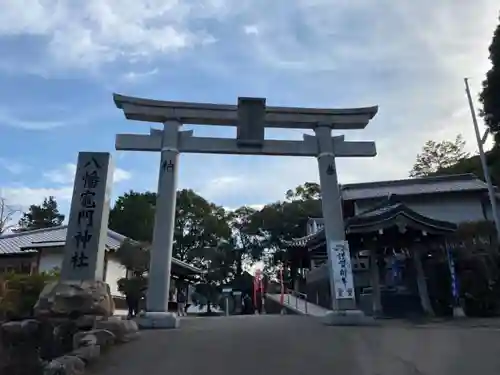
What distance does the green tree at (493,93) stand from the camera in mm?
20922

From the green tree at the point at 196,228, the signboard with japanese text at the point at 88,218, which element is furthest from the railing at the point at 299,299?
the green tree at the point at 196,228

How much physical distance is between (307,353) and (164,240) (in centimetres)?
608

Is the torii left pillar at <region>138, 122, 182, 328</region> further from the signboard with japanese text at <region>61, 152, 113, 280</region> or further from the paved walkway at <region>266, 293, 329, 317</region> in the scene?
the paved walkway at <region>266, 293, 329, 317</region>

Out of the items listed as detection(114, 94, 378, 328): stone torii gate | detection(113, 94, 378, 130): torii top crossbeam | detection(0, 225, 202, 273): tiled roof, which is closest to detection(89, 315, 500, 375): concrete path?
detection(114, 94, 378, 328): stone torii gate

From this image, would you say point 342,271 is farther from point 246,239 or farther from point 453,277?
point 246,239

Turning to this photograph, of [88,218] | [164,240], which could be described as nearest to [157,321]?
[164,240]

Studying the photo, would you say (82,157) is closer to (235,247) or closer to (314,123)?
(314,123)

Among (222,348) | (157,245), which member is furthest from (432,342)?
(157,245)

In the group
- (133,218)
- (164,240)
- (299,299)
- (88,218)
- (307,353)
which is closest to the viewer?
(307,353)

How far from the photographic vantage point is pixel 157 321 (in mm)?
11820

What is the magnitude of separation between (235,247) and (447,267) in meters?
33.2

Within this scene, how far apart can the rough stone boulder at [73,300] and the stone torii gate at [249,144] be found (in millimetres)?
2538

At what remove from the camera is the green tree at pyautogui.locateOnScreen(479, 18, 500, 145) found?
2092cm

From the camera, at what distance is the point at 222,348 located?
27.8ft
